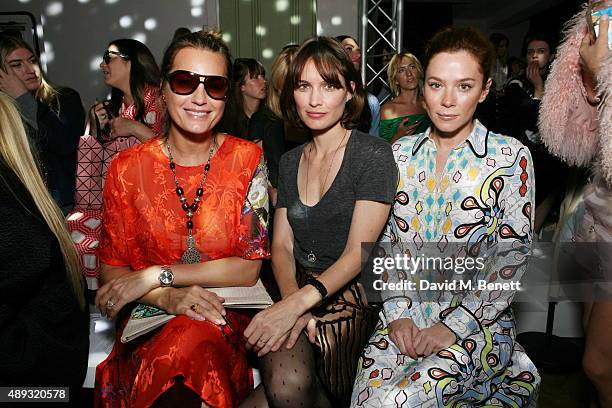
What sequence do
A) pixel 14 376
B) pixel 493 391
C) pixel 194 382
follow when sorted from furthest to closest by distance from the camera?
1. pixel 493 391
2. pixel 194 382
3. pixel 14 376

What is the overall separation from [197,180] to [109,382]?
789mm

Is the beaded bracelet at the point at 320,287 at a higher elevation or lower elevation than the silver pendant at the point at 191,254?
lower

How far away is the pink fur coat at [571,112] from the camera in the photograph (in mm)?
1828

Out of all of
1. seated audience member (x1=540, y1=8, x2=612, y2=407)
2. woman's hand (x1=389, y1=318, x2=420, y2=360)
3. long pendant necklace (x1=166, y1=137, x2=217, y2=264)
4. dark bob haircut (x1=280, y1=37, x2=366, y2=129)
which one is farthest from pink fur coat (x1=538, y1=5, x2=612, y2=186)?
long pendant necklace (x1=166, y1=137, x2=217, y2=264)

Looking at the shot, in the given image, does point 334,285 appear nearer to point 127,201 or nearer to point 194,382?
point 194,382

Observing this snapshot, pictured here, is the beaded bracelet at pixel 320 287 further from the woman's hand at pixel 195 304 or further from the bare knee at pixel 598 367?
the bare knee at pixel 598 367

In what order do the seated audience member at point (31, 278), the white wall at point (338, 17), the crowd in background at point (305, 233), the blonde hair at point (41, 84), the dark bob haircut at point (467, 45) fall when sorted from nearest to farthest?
the seated audience member at point (31, 278) < the crowd in background at point (305, 233) < the dark bob haircut at point (467, 45) < the blonde hair at point (41, 84) < the white wall at point (338, 17)

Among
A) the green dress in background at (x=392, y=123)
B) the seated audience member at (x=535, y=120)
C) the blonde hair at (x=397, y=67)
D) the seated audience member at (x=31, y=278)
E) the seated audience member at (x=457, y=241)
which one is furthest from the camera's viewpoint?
the blonde hair at (x=397, y=67)

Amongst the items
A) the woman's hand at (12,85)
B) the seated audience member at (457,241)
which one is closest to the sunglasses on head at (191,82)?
the seated audience member at (457,241)

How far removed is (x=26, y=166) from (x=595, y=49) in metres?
1.80

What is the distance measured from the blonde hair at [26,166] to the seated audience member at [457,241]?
1035 mm

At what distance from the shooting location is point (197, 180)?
6.34 ft

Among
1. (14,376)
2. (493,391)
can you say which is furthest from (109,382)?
(493,391)

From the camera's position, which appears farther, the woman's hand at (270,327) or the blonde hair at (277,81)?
the blonde hair at (277,81)
